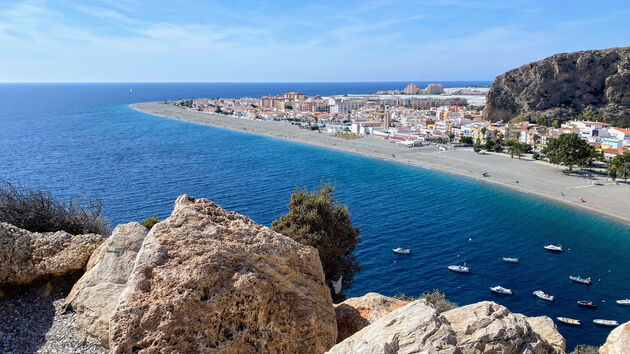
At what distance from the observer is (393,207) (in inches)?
1670

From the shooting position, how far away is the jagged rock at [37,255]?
37.1ft

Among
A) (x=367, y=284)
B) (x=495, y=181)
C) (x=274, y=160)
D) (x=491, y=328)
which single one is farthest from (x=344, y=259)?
(x=274, y=160)

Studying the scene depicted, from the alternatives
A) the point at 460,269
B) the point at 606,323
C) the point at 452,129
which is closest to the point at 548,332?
the point at 606,323

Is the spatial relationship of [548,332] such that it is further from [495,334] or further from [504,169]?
[504,169]

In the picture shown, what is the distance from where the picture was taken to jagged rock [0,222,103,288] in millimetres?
11305

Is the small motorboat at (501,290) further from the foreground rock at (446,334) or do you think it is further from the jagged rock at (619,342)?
the foreground rock at (446,334)

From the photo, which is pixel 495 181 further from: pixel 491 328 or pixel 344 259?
pixel 491 328

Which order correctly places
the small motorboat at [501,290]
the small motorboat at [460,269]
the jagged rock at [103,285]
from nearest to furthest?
the jagged rock at [103,285] < the small motorboat at [501,290] < the small motorboat at [460,269]

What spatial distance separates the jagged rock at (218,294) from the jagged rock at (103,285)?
369cm

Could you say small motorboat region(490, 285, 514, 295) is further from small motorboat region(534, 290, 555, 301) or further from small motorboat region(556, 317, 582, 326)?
small motorboat region(556, 317, 582, 326)

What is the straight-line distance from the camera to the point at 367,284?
2661cm

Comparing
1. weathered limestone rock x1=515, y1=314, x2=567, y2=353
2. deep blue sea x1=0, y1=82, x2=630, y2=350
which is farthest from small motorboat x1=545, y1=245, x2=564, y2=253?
weathered limestone rock x1=515, y1=314, x2=567, y2=353

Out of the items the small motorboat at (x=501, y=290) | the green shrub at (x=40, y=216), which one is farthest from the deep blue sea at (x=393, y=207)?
the green shrub at (x=40, y=216)

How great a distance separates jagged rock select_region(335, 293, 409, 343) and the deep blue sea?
668 inches
